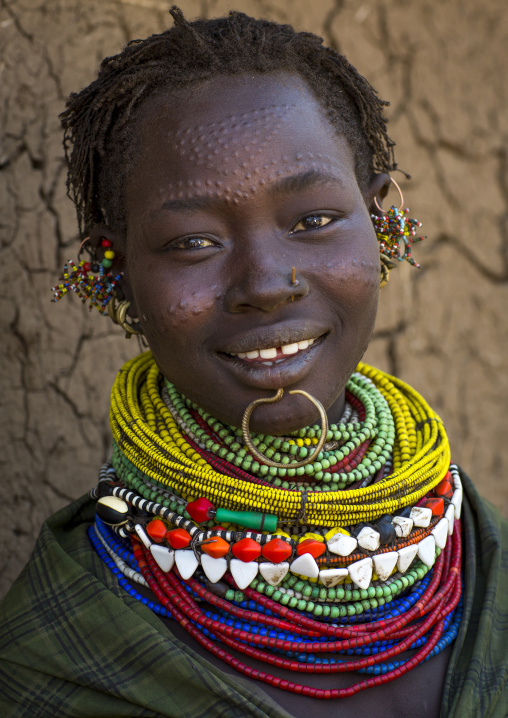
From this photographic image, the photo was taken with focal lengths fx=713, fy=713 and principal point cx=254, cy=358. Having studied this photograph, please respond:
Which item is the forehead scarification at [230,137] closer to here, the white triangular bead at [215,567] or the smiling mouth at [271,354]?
the smiling mouth at [271,354]

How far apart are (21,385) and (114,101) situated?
1223 millimetres

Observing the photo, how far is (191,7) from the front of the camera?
2.54 m

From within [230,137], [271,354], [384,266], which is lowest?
[271,354]

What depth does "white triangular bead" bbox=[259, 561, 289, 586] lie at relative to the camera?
1.49 metres

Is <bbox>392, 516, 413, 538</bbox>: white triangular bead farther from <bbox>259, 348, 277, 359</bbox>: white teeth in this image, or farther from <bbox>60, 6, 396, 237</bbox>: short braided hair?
<bbox>60, 6, 396, 237</bbox>: short braided hair

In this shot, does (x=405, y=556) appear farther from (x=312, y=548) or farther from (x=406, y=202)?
(x=406, y=202)

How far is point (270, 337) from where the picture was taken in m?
1.45

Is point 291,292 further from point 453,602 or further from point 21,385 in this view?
point 21,385

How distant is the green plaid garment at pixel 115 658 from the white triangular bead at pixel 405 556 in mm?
208

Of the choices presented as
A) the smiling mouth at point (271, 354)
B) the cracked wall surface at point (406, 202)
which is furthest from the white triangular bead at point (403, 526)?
the cracked wall surface at point (406, 202)

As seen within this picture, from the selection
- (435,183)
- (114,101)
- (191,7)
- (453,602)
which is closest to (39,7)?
(191,7)

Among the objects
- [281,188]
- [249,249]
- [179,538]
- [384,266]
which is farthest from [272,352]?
[384,266]

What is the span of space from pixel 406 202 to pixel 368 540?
6.22 feet

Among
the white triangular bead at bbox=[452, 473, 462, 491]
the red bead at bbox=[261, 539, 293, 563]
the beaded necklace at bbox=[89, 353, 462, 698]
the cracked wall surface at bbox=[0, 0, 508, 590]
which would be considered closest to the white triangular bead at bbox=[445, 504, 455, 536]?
the beaded necklace at bbox=[89, 353, 462, 698]
